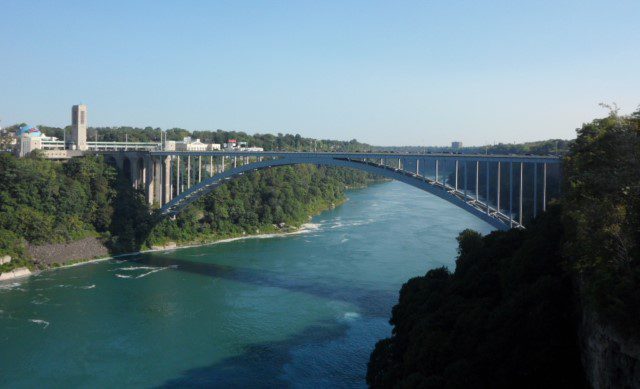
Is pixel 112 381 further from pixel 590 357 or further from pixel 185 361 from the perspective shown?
pixel 590 357

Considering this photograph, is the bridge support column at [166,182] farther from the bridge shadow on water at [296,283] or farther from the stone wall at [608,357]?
the stone wall at [608,357]

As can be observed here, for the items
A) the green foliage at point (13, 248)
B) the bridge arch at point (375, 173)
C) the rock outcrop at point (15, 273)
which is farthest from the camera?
the green foliage at point (13, 248)

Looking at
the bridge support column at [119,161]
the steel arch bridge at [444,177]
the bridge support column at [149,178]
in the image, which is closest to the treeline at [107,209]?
the bridge support column at [149,178]

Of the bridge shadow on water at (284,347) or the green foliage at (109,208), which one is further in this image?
the green foliage at (109,208)

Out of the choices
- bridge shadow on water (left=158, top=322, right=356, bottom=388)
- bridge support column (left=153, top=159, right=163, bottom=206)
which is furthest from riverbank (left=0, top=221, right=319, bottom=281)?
bridge shadow on water (left=158, top=322, right=356, bottom=388)

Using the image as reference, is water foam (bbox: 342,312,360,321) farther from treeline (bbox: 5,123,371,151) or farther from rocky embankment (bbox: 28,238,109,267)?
treeline (bbox: 5,123,371,151)

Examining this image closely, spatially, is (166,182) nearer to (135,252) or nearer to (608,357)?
(135,252)

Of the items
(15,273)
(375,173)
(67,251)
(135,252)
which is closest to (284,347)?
(375,173)
